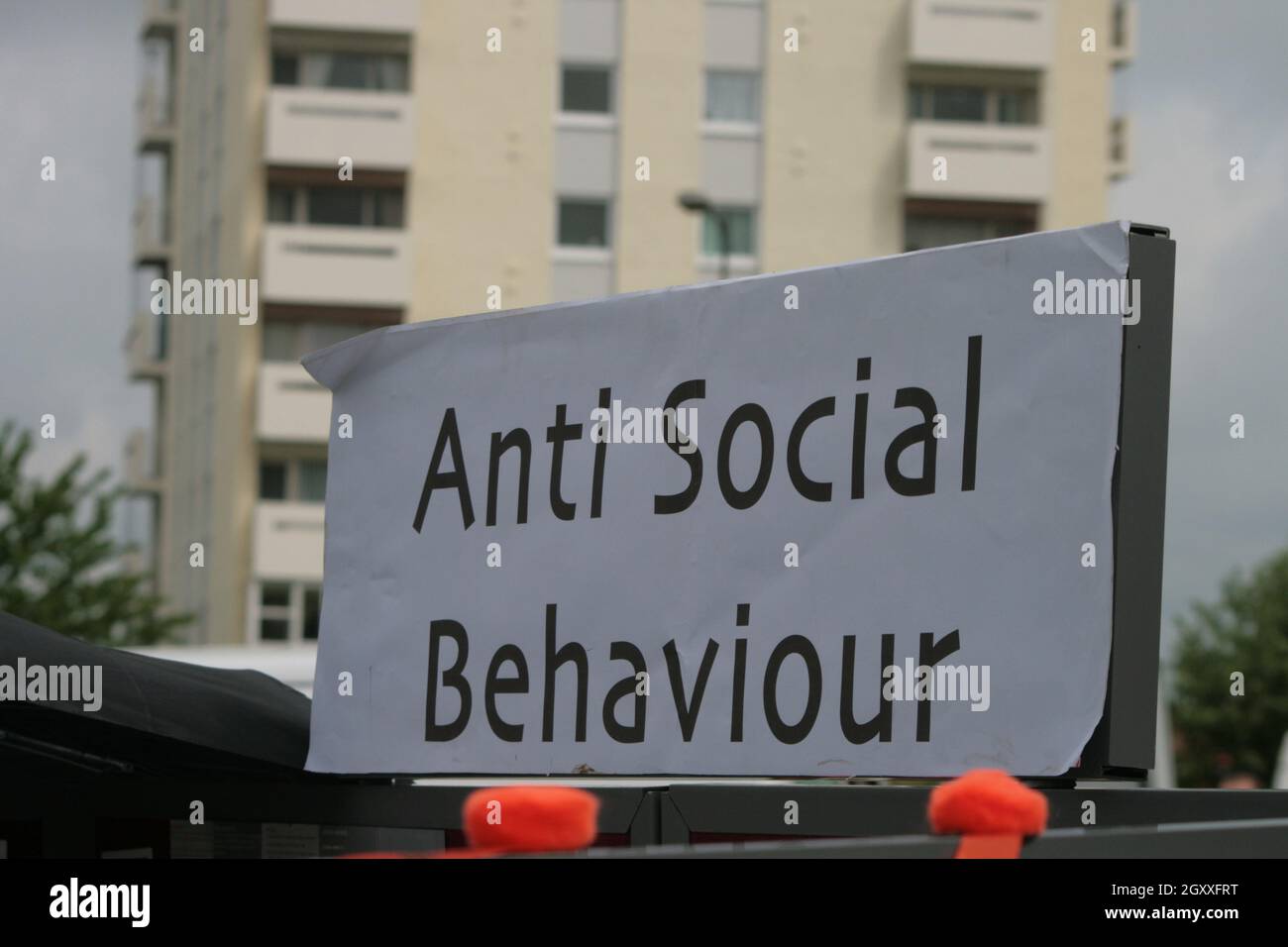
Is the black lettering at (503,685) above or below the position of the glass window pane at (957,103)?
below

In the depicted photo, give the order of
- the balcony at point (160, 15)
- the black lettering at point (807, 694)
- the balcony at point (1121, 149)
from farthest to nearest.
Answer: the balcony at point (160, 15), the balcony at point (1121, 149), the black lettering at point (807, 694)

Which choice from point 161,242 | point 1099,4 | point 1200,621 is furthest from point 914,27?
point 1200,621

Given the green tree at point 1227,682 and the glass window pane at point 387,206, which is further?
the green tree at point 1227,682

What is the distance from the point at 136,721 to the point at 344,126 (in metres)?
32.2

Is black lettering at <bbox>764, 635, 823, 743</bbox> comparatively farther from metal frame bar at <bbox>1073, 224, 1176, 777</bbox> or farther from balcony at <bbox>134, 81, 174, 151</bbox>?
balcony at <bbox>134, 81, 174, 151</bbox>

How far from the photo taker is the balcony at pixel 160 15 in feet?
145

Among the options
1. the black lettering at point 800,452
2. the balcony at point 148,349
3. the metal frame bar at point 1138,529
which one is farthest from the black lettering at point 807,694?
the balcony at point 148,349

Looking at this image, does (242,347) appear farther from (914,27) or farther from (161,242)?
(914,27)

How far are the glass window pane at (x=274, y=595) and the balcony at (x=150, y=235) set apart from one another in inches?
489

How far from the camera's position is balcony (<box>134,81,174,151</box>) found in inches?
1748

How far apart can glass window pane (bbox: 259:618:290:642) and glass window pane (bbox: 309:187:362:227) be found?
7.48 meters

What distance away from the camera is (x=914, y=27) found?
1441 inches

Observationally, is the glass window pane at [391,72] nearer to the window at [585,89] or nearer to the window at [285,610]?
the window at [585,89]
